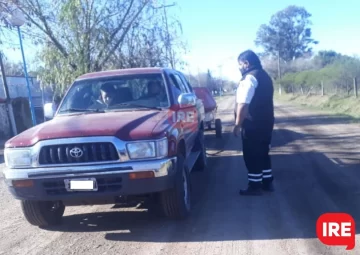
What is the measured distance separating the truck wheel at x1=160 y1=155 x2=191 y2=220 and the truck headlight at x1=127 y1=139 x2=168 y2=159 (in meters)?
0.46

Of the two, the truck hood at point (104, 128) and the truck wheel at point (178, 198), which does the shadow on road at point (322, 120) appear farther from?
the truck hood at point (104, 128)

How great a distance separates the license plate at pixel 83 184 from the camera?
5.67 metres

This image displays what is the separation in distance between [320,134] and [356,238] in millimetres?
10154

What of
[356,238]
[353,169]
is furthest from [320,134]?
[356,238]

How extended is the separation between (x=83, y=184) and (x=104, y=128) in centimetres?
66

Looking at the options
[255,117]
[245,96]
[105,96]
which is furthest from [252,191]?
[105,96]

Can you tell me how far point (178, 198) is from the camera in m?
6.04

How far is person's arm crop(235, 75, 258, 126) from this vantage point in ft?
23.5

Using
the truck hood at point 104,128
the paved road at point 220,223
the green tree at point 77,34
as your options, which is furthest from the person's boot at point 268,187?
the green tree at point 77,34

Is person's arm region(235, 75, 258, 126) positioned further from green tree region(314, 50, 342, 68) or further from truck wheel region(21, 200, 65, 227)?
green tree region(314, 50, 342, 68)

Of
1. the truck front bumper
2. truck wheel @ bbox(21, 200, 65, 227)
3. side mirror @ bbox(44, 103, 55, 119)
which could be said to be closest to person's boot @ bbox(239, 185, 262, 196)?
the truck front bumper

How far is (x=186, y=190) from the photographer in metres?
6.53

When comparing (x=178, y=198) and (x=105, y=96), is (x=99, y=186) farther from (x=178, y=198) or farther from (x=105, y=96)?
(x=105, y=96)

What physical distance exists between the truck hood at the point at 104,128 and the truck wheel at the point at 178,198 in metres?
0.59
